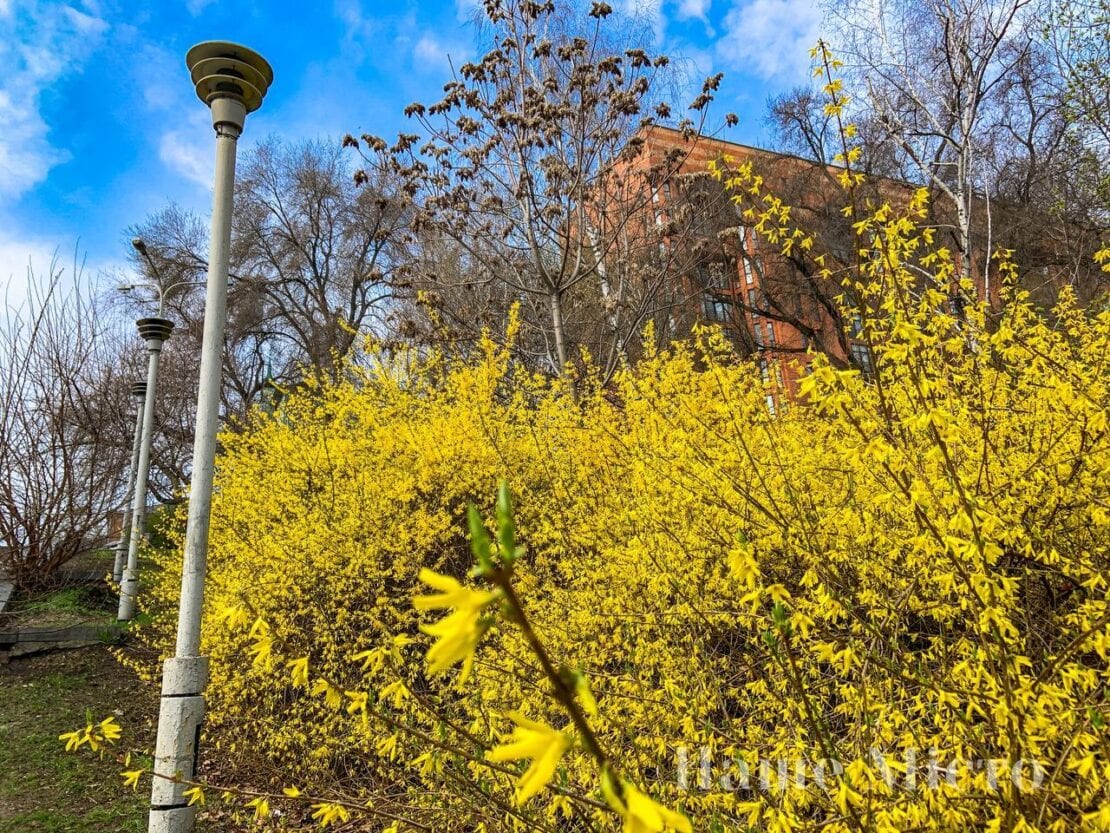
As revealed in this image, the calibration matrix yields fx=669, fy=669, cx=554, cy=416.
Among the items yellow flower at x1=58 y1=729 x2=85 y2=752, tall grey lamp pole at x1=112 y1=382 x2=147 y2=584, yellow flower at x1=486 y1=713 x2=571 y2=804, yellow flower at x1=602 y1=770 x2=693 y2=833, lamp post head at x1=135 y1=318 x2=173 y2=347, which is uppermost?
lamp post head at x1=135 y1=318 x2=173 y2=347

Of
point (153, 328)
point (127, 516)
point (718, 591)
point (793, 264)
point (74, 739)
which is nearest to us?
point (74, 739)

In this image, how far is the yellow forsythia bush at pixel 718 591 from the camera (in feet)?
5.16

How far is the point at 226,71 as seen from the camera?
11.3ft

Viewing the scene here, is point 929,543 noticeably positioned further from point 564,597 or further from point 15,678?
point 15,678

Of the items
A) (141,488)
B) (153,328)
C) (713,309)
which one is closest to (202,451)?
(153,328)

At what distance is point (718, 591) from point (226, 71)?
12.0ft

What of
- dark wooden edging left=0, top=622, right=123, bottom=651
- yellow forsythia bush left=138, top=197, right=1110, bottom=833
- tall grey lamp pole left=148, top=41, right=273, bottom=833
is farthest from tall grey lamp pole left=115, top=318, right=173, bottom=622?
tall grey lamp pole left=148, top=41, right=273, bottom=833

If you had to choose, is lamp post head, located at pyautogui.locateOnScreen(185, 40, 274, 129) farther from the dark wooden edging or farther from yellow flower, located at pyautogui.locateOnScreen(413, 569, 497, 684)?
the dark wooden edging

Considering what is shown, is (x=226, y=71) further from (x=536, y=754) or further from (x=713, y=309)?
(x=713, y=309)

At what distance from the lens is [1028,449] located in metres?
3.12

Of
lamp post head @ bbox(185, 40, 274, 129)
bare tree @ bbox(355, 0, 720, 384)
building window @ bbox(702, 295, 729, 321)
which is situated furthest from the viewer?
building window @ bbox(702, 295, 729, 321)

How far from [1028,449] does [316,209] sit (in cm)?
1806

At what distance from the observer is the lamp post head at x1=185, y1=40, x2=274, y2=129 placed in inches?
134

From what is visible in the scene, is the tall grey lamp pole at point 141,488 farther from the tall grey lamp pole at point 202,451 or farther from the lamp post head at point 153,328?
the tall grey lamp pole at point 202,451
